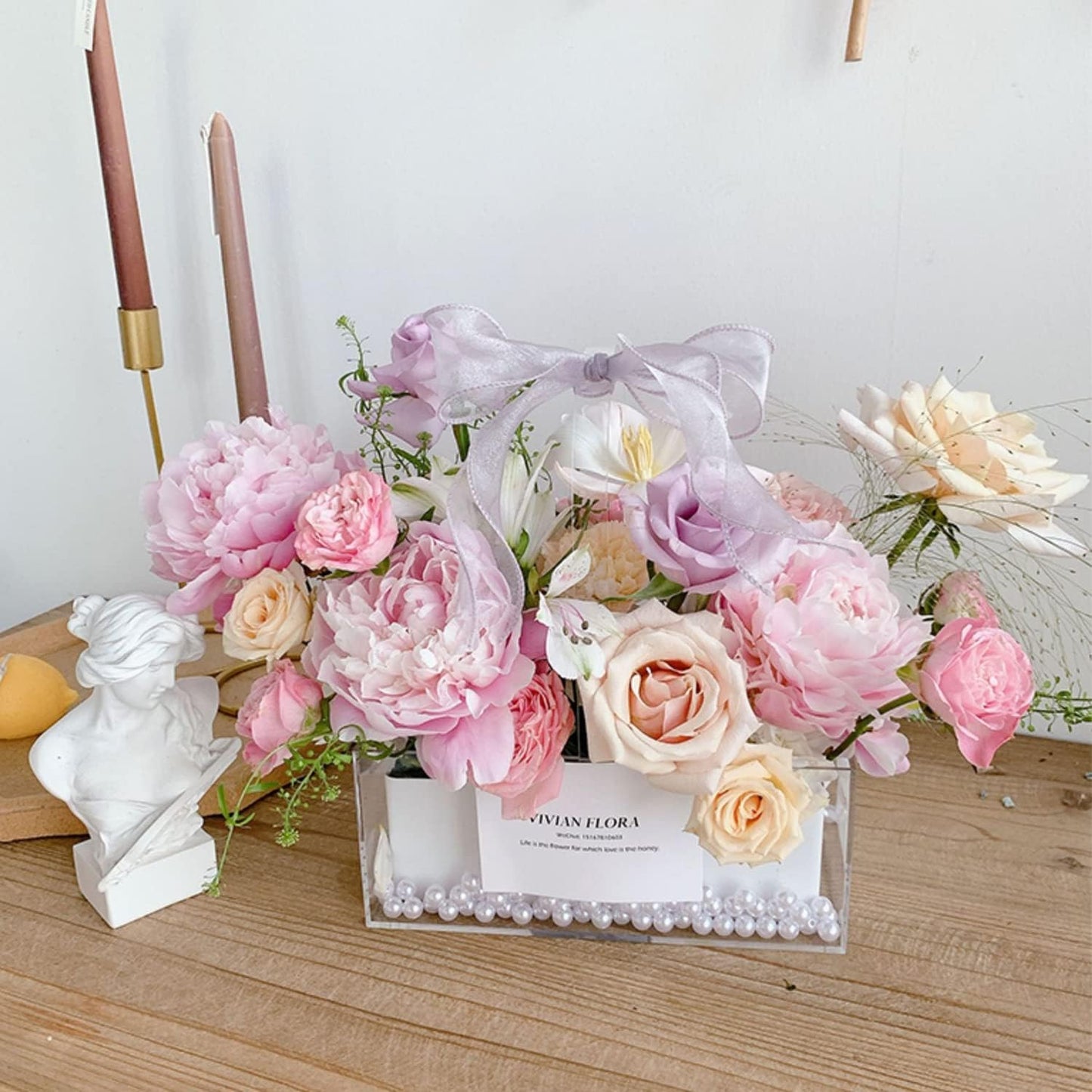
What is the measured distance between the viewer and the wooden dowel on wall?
0.75 meters

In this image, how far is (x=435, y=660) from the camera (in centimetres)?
51

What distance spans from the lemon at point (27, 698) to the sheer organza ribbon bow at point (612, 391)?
47 cm

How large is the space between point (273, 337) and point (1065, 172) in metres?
0.68

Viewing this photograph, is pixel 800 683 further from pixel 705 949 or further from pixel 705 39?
pixel 705 39

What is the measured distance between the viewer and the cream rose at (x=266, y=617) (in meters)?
0.58

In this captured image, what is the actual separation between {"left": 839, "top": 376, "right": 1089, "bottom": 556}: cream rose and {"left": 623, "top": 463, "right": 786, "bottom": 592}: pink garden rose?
0.13m

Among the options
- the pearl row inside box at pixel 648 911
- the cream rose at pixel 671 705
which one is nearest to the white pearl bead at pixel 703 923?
the pearl row inside box at pixel 648 911

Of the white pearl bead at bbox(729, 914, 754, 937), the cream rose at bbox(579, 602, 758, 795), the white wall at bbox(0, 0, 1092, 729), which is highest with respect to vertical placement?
the white wall at bbox(0, 0, 1092, 729)

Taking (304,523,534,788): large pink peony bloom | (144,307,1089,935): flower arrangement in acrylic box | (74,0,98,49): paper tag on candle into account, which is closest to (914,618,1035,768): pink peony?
(144,307,1089,935): flower arrangement in acrylic box

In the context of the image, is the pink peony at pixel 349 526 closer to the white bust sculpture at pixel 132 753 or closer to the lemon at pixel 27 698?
the white bust sculpture at pixel 132 753

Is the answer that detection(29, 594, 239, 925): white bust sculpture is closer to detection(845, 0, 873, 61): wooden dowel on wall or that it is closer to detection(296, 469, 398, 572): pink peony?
detection(296, 469, 398, 572): pink peony

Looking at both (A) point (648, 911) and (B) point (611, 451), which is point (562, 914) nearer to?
(A) point (648, 911)

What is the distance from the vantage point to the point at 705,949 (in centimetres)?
63

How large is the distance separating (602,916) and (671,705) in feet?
0.61
